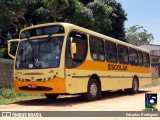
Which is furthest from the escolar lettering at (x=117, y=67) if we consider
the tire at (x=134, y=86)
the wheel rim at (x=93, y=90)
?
the wheel rim at (x=93, y=90)

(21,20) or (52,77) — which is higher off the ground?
(21,20)

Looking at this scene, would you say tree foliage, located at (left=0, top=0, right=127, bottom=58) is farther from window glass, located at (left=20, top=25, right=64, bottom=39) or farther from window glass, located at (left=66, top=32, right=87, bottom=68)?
window glass, located at (left=66, top=32, right=87, bottom=68)

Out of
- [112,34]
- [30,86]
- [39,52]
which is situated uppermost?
[112,34]

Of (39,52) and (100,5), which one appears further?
(100,5)

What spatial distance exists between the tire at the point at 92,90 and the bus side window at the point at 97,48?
1.04m

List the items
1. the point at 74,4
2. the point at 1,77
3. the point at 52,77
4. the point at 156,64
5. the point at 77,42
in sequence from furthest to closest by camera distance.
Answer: the point at 156,64 → the point at 74,4 → the point at 1,77 → the point at 77,42 → the point at 52,77

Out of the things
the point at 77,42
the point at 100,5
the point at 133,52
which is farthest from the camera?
the point at 100,5

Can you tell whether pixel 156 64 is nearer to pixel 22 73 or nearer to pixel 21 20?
pixel 21 20

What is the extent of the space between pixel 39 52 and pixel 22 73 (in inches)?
42.9

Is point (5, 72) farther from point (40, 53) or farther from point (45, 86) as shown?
Answer: point (45, 86)

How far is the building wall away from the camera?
1680 cm

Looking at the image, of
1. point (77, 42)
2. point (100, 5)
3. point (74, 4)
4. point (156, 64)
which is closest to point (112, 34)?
point (100, 5)

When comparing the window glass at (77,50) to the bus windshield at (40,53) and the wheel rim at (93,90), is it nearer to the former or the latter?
the bus windshield at (40,53)

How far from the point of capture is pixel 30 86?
12.3m
